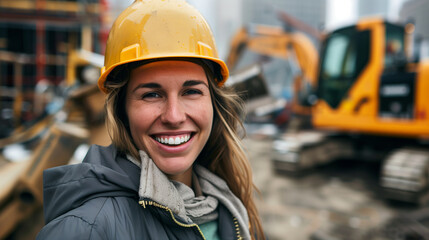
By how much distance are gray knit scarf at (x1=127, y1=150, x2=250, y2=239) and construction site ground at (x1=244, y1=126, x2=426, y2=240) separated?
157cm

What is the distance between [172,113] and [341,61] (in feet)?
21.2

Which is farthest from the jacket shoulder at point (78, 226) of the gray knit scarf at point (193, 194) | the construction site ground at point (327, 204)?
the construction site ground at point (327, 204)

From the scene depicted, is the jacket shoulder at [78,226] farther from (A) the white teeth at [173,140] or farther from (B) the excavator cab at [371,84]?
(B) the excavator cab at [371,84]

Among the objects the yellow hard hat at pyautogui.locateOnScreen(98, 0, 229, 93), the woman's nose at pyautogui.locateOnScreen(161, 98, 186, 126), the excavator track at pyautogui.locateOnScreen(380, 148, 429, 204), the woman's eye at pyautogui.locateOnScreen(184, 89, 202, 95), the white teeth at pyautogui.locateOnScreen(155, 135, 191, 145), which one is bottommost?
the excavator track at pyautogui.locateOnScreen(380, 148, 429, 204)

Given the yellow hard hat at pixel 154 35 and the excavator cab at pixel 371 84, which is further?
the excavator cab at pixel 371 84

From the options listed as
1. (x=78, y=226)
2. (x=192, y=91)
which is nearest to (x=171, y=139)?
(x=192, y=91)

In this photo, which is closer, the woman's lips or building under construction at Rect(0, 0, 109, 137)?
the woman's lips

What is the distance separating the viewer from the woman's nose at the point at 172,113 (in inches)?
46.1

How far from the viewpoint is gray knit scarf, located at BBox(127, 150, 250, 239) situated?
3.59ft

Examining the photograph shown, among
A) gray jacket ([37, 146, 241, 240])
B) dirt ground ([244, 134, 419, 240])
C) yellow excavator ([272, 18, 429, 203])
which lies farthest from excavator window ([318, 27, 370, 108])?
gray jacket ([37, 146, 241, 240])

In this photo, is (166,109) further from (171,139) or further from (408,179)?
(408,179)

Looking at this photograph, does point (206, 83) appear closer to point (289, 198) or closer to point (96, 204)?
point (96, 204)

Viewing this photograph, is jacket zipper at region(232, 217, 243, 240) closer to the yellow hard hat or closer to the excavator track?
the yellow hard hat

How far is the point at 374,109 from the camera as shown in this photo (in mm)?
6004
